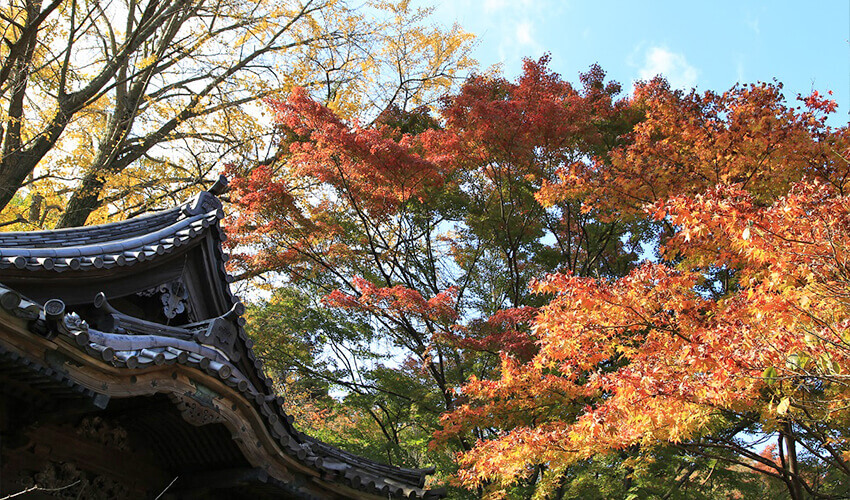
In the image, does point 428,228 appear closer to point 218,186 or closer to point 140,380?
point 218,186

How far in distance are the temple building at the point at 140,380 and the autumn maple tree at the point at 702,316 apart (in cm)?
258

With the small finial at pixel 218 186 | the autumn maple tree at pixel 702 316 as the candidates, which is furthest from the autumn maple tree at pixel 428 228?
the small finial at pixel 218 186

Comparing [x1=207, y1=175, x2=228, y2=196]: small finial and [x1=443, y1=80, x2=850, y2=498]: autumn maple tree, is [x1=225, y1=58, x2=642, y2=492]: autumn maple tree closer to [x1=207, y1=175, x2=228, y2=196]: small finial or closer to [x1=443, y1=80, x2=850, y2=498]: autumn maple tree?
[x1=443, y1=80, x2=850, y2=498]: autumn maple tree

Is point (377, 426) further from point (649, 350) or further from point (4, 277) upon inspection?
point (4, 277)

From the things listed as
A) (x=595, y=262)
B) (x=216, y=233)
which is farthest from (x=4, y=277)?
(x=595, y=262)

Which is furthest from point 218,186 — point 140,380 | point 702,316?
point 702,316

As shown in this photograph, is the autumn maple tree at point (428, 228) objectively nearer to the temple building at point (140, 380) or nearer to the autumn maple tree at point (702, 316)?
the autumn maple tree at point (702, 316)

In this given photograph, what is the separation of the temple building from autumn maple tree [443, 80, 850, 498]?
8.47 feet

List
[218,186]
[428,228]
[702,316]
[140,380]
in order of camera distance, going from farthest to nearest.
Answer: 1. [428,228]
2. [702,316]
3. [218,186]
4. [140,380]

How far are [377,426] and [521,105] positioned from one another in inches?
310

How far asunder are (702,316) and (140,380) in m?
6.66

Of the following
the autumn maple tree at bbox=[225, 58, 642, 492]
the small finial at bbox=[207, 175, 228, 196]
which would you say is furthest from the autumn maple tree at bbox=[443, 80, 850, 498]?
the small finial at bbox=[207, 175, 228, 196]

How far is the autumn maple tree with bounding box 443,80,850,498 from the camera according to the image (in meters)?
5.69

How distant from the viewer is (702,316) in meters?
7.94
